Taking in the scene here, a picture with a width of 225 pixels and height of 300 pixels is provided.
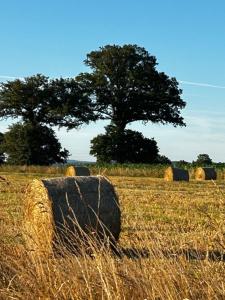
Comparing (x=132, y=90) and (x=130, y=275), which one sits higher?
(x=132, y=90)

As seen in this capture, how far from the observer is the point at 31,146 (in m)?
59.2

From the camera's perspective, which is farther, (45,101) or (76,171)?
(45,101)

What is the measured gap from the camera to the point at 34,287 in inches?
208

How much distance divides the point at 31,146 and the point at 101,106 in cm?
796

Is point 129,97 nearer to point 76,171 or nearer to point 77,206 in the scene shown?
point 76,171

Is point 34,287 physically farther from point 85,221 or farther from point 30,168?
point 30,168

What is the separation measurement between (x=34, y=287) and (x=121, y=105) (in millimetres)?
54900

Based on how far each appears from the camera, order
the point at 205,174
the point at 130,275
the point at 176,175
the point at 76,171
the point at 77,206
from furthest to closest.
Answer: the point at 205,174 < the point at 176,175 < the point at 76,171 < the point at 77,206 < the point at 130,275

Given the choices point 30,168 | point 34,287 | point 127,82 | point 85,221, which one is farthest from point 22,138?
point 34,287

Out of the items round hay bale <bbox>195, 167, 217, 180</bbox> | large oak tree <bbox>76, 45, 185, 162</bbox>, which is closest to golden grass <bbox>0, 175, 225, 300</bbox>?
round hay bale <bbox>195, 167, 217, 180</bbox>

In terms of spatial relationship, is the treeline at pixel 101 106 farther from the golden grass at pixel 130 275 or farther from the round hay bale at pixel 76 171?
the golden grass at pixel 130 275

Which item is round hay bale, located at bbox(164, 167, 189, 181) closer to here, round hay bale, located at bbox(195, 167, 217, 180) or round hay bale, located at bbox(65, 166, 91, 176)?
round hay bale, located at bbox(195, 167, 217, 180)

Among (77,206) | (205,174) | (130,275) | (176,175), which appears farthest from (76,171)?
(130,275)

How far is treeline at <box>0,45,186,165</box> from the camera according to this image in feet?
194
